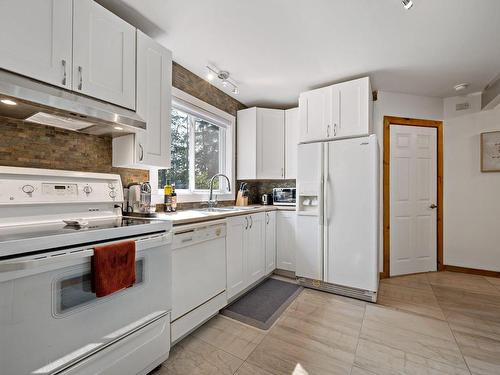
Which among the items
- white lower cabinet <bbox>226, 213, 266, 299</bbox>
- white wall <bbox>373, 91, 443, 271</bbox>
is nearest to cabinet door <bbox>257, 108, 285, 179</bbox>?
white lower cabinet <bbox>226, 213, 266, 299</bbox>

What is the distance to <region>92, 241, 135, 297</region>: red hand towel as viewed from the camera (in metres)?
1.10

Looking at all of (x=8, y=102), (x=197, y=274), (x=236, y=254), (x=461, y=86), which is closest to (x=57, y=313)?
(x=197, y=274)

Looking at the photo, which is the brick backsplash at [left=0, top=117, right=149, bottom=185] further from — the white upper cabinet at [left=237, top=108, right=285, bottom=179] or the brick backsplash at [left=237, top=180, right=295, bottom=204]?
the brick backsplash at [left=237, top=180, right=295, bottom=204]

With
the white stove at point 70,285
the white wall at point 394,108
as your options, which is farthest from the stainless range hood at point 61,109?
the white wall at point 394,108

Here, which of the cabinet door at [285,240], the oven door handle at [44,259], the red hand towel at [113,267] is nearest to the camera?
the oven door handle at [44,259]

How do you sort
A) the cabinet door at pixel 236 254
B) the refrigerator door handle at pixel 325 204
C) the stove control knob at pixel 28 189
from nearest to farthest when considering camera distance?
1. the stove control knob at pixel 28 189
2. the cabinet door at pixel 236 254
3. the refrigerator door handle at pixel 325 204

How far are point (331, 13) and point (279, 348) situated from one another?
8.22 ft

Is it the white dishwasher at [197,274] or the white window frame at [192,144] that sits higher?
the white window frame at [192,144]

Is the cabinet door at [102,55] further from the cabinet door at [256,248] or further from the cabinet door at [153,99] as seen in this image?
the cabinet door at [256,248]

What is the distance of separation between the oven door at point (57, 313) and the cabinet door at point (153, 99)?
31.4 inches

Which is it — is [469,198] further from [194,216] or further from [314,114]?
[194,216]

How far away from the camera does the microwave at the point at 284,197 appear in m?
3.30

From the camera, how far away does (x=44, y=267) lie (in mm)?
959

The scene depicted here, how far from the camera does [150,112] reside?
1.85 metres
